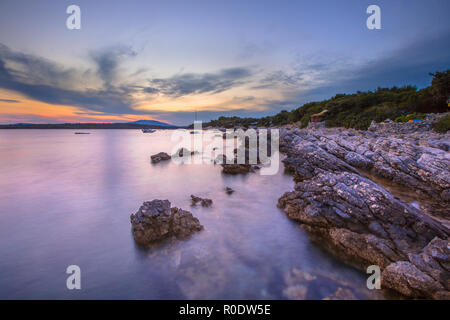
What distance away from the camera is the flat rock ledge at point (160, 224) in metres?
6.17

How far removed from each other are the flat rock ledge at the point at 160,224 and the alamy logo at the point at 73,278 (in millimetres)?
1604

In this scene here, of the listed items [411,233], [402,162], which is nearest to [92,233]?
[411,233]

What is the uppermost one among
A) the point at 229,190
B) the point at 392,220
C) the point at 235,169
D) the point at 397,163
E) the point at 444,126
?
the point at 444,126

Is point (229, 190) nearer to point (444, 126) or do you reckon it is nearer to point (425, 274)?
point (425, 274)

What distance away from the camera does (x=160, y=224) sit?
6.45m

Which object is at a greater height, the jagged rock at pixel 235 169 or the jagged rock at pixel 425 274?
the jagged rock at pixel 235 169

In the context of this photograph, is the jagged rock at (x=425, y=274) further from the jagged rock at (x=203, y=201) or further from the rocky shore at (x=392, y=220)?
the jagged rock at (x=203, y=201)

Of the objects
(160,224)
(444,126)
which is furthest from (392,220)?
(444,126)

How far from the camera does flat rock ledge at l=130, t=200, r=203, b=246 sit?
6172 mm

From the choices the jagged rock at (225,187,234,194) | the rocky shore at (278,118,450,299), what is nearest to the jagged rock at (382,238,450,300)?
the rocky shore at (278,118,450,299)

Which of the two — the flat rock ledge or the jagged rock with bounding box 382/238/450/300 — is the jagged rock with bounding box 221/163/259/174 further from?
the jagged rock with bounding box 382/238/450/300

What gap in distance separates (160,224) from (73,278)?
250 cm

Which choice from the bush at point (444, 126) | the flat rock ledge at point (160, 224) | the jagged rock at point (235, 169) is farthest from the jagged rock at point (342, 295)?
the bush at point (444, 126)

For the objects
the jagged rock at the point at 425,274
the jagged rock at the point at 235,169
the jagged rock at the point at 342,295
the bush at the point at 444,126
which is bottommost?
the jagged rock at the point at 342,295
